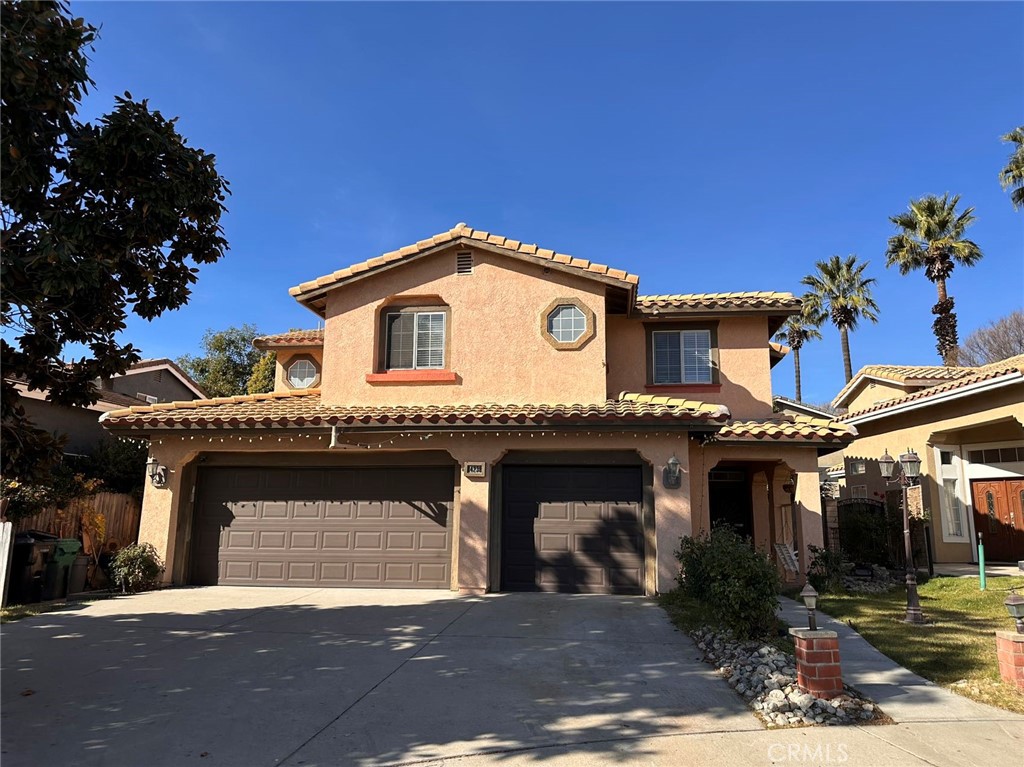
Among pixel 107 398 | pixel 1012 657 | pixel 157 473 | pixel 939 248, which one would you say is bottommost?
pixel 1012 657

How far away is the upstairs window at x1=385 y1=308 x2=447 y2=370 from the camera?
528 inches

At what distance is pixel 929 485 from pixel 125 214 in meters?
18.3

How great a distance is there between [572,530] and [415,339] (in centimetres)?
513

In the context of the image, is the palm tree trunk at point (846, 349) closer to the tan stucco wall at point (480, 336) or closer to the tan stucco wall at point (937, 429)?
the tan stucco wall at point (937, 429)

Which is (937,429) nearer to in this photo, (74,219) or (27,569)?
(74,219)

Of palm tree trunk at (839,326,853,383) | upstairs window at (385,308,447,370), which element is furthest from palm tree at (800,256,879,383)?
upstairs window at (385,308,447,370)

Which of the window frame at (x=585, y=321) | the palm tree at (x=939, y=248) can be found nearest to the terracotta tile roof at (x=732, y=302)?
the window frame at (x=585, y=321)

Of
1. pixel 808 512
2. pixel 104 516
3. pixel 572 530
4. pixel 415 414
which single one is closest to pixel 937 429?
pixel 808 512

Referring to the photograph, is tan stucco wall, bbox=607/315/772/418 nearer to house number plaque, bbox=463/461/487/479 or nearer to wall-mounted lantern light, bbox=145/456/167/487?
house number plaque, bbox=463/461/487/479

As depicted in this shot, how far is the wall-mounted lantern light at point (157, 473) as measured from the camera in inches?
498

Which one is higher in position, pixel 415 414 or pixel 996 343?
pixel 996 343

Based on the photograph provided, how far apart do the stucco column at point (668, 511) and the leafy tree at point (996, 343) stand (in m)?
35.9

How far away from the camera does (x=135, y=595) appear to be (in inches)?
459

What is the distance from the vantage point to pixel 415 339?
13516 mm
